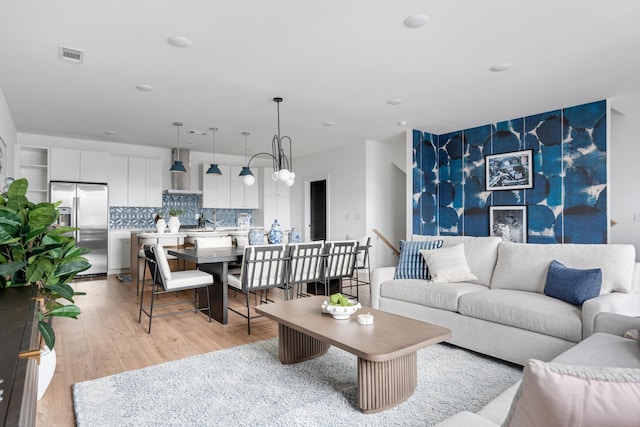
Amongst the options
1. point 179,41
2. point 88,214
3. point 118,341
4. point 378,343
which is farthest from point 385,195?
point 378,343

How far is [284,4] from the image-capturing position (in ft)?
8.49

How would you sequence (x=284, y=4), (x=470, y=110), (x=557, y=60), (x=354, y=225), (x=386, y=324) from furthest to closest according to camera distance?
(x=354, y=225), (x=470, y=110), (x=557, y=60), (x=284, y=4), (x=386, y=324)

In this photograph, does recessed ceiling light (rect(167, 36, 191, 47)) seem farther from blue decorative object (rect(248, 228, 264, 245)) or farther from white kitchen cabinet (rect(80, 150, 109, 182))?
white kitchen cabinet (rect(80, 150, 109, 182))

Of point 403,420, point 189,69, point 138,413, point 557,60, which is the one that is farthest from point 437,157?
point 138,413

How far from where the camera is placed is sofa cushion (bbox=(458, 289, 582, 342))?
96.9 inches

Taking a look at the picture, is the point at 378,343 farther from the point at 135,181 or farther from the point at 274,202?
the point at 274,202

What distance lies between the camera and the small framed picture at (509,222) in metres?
5.69

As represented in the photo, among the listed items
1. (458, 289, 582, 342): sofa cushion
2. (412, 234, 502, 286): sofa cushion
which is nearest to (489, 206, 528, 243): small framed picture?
(412, 234, 502, 286): sofa cushion

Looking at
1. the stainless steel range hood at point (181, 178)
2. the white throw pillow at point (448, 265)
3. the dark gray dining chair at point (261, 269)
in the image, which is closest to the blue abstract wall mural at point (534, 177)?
the white throw pillow at point (448, 265)

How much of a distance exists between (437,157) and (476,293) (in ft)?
13.9

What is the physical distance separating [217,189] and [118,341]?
539cm

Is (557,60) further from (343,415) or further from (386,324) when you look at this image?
(343,415)

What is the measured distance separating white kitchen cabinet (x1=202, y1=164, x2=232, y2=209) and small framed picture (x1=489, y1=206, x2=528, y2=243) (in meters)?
5.48

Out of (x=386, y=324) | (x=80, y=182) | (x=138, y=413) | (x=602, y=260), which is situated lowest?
(x=138, y=413)
